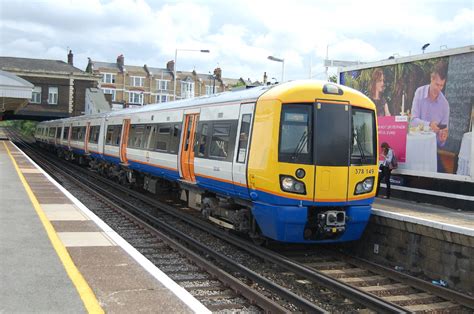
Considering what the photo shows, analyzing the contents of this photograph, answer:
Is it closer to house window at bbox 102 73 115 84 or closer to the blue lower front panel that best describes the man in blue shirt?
the blue lower front panel

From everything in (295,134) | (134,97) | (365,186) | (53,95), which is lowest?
(365,186)

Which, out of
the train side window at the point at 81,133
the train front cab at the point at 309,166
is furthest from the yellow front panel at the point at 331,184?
the train side window at the point at 81,133

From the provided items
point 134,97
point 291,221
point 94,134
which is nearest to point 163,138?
point 291,221

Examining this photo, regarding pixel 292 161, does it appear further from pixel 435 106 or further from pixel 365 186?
pixel 435 106

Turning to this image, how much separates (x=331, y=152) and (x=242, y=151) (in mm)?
1623

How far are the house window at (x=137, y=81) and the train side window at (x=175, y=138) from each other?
75.7m

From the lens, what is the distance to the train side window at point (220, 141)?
939 centimetres

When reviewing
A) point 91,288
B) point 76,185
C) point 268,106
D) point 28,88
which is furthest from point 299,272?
point 28,88

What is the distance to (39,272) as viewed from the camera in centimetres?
560

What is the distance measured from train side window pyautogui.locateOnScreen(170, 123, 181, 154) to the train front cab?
4006 millimetres

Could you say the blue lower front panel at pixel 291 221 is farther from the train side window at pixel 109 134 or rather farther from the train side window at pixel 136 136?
the train side window at pixel 109 134

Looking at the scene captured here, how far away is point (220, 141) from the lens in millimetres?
9680

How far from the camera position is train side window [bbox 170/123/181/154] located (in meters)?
12.0

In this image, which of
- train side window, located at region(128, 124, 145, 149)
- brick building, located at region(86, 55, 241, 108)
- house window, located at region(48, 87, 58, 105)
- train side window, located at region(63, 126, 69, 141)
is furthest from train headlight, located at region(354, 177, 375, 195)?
brick building, located at region(86, 55, 241, 108)
